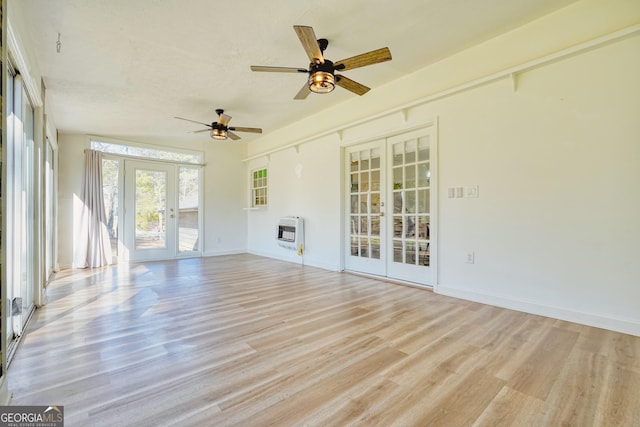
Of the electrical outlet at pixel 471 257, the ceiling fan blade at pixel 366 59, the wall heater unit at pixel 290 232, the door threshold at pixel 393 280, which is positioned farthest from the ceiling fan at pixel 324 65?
the wall heater unit at pixel 290 232

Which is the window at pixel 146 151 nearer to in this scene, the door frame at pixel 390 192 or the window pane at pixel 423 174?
the door frame at pixel 390 192

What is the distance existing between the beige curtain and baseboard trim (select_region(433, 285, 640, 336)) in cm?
588

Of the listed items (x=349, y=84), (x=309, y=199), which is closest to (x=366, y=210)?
(x=309, y=199)

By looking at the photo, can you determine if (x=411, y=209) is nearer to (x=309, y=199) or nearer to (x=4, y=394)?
(x=309, y=199)

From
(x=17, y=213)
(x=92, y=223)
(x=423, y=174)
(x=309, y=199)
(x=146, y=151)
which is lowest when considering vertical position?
(x=92, y=223)

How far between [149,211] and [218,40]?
4.47 meters

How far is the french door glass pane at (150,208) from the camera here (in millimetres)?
6024

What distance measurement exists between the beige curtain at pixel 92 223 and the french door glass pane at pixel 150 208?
1.97 ft

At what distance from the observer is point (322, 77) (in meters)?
2.88

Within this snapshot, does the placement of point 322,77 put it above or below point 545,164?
above

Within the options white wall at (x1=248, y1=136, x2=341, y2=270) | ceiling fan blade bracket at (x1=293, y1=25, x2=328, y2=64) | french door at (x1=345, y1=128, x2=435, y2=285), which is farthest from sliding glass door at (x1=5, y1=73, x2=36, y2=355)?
french door at (x1=345, y1=128, x2=435, y2=285)

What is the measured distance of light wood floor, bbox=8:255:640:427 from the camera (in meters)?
1.43

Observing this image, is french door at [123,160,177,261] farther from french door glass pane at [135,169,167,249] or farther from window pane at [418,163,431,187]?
window pane at [418,163,431,187]

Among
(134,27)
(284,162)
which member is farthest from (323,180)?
(134,27)
